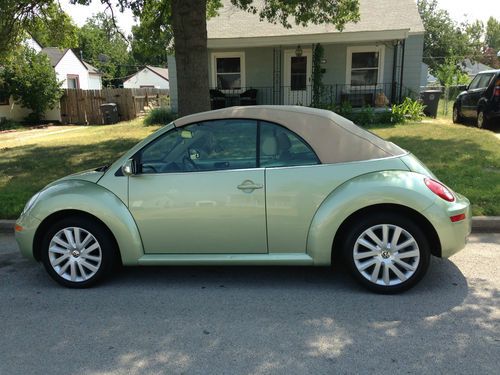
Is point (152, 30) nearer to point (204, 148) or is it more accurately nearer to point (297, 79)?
point (297, 79)

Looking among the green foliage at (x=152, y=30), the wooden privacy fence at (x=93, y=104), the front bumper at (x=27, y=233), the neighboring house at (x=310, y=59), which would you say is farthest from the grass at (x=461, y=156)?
the wooden privacy fence at (x=93, y=104)

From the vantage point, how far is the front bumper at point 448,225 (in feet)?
12.6

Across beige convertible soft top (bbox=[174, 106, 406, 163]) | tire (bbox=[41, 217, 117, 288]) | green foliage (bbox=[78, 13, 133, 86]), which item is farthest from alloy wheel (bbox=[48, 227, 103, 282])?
green foliage (bbox=[78, 13, 133, 86])

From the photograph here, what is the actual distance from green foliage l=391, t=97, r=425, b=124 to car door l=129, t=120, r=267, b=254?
12.2 metres

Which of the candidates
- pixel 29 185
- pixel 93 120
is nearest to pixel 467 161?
pixel 29 185

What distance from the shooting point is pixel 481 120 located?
45.7 feet

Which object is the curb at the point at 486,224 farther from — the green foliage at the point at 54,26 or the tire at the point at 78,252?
the green foliage at the point at 54,26

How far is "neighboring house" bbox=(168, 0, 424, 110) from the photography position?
1703 cm

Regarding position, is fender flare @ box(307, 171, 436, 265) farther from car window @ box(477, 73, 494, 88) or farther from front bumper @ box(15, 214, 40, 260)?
car window @ box(477, 73, 494, 88)

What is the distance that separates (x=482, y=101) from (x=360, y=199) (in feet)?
38.9

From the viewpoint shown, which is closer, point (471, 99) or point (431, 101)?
point (471, 99)

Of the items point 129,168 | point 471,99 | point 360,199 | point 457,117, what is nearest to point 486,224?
point 360,199

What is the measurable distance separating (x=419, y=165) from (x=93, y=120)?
2099 centimetres

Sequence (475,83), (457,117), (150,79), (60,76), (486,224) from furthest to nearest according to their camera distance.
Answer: (150,79) < (60,76) < (457,117) < (475,83) < (486,224)
